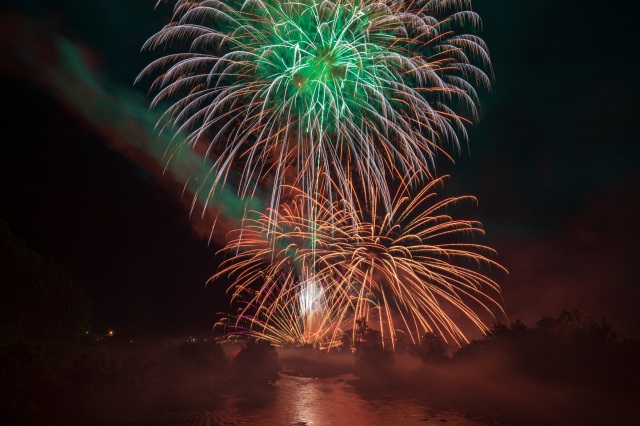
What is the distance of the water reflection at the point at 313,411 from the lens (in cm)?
1769

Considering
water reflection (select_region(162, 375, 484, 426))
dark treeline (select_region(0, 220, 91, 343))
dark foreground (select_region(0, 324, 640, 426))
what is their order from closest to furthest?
1. dark foreground (select_region(0, 324, 640, 426))
2. water reflection (select_region(162, 375, 484, 426))
3. dark treeline (select_region(0, 220, 91, 343))

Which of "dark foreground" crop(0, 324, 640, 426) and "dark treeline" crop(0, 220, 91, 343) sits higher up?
"dark treeline" crop(0, 220, 91, 343)

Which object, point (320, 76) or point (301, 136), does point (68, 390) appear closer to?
point (301, 136)

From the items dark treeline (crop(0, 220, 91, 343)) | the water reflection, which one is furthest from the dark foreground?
dark treeline (crop(0, 220, 91, 343))

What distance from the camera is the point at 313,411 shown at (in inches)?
782

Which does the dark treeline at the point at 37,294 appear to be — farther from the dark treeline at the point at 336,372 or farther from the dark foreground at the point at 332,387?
the dark foreground at the point at 332,387

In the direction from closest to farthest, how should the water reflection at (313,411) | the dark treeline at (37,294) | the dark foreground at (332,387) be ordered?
the dark foreground at (332,387), the water reflection at (313,411), the dark treeline at (37,294)

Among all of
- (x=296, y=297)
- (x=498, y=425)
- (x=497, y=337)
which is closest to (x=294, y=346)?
(x=296, y=297)

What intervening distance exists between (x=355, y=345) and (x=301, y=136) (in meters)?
19.5

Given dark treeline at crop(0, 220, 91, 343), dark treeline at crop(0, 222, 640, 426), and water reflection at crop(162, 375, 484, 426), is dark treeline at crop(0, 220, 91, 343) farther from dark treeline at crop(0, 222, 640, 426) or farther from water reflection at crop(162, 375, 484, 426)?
water reflection at crop(162, 375, 484, 426)

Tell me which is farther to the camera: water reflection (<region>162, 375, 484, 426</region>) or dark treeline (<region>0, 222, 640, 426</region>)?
water reflection (<region>162, 375, 484, 426</region>)

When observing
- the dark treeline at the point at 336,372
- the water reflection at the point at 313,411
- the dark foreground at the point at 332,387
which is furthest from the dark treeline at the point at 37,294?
the water reflection at the point at 313,411

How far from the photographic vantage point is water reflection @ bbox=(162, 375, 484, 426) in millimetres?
17688

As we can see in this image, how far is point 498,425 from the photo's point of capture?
16906 millimetres
